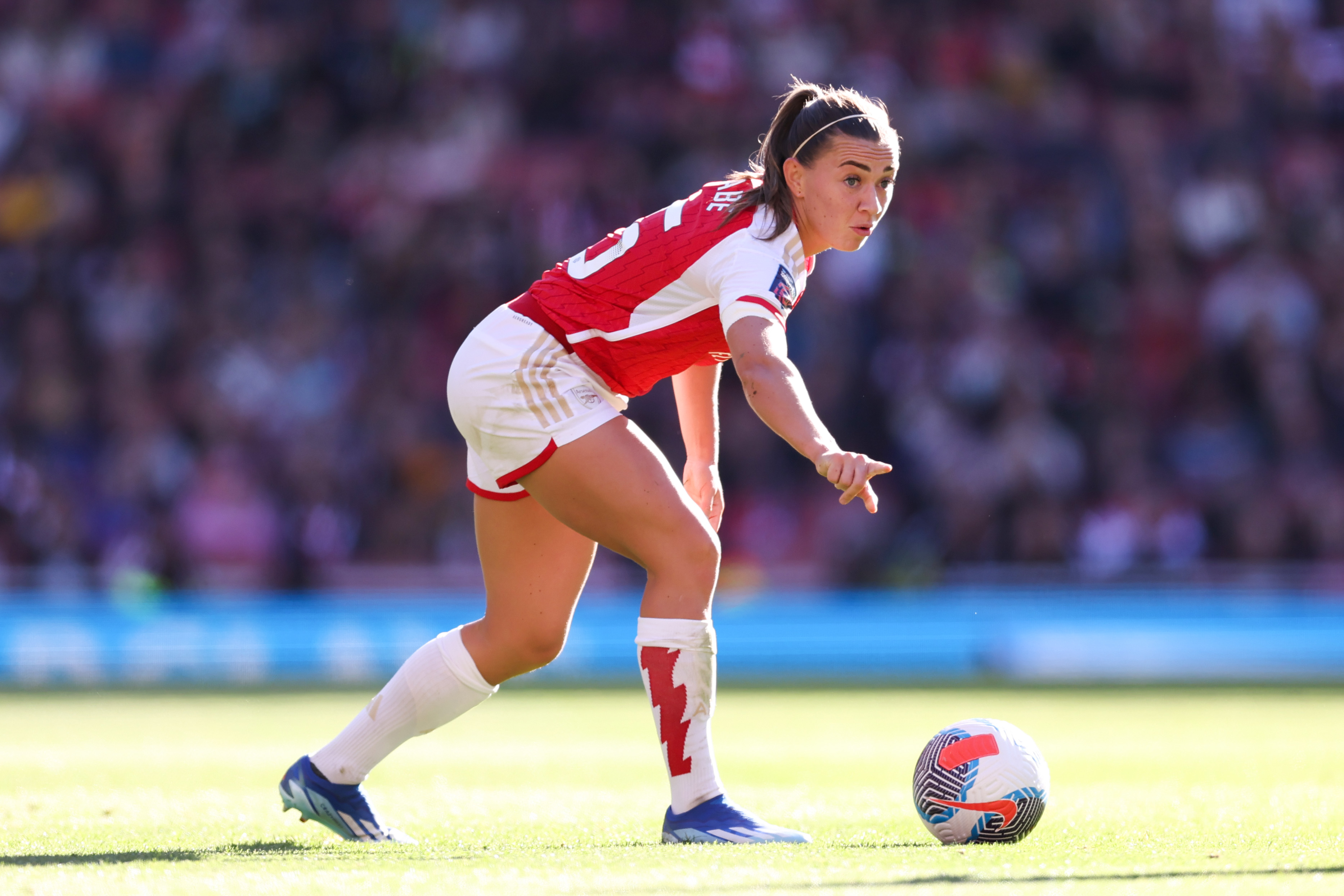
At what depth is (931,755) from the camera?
4.52m

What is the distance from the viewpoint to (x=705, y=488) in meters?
4.89

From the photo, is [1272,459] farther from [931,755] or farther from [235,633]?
[931,755]

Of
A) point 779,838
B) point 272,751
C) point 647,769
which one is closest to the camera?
point 779,838

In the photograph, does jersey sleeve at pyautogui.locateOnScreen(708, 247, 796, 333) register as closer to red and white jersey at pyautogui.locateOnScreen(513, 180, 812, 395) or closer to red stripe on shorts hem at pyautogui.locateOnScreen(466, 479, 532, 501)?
red and white jersey at pyautogui.locateOnScreen(513, 180, 812, 395)

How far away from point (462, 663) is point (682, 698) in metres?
0.72

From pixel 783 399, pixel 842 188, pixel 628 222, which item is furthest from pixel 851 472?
pixel 628 222

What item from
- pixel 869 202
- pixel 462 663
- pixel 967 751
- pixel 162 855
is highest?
pixel 869 202

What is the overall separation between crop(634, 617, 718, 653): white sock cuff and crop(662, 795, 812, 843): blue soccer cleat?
1.33ft

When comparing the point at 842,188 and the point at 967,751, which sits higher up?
the point at 842,188

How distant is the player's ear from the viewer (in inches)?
175

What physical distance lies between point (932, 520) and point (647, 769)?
7195 millimetres

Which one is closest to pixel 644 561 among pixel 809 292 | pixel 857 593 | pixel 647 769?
pixel 647 769

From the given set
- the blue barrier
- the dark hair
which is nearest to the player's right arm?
the dark hair

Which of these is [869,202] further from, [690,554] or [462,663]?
[462,663]
